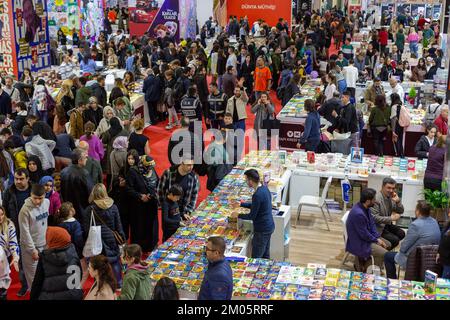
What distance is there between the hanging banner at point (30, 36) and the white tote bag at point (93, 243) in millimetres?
10501

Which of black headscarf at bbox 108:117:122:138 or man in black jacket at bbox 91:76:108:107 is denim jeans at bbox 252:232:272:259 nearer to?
black headscarf at bbox 108:117:122:138

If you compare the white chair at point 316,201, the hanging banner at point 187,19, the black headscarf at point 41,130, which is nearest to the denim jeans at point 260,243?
the white chair at point 316,201

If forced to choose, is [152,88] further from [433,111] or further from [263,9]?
[263,9]

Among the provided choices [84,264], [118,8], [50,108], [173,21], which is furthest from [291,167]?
[118,8]

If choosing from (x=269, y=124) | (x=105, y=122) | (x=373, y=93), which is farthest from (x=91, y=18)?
(x=105, y=122)

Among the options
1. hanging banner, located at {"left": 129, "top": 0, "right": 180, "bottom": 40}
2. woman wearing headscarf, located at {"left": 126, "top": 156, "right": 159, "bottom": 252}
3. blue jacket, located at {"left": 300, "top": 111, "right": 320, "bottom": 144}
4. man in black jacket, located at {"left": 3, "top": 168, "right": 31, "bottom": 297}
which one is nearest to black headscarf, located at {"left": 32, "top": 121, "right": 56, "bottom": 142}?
woman wearing headscarf, located at {"left": 126, "top": 156, "right": 159, "bottom": 252}

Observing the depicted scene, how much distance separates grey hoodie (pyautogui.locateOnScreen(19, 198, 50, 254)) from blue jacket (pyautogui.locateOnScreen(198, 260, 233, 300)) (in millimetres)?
2290

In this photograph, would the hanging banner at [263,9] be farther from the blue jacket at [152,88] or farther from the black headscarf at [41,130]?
the black headscarf at [41,130]

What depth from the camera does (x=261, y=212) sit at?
7043mm

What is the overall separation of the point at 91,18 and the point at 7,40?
8889mm

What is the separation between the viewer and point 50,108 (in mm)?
11734

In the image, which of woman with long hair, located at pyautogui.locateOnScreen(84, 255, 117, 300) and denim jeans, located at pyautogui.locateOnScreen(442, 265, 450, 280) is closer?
woman with long hair, located at pyautogui.locateOnScreen(84, 255, 117, 300)

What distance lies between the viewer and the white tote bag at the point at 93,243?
6.52 m

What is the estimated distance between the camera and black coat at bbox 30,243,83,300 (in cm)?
545
